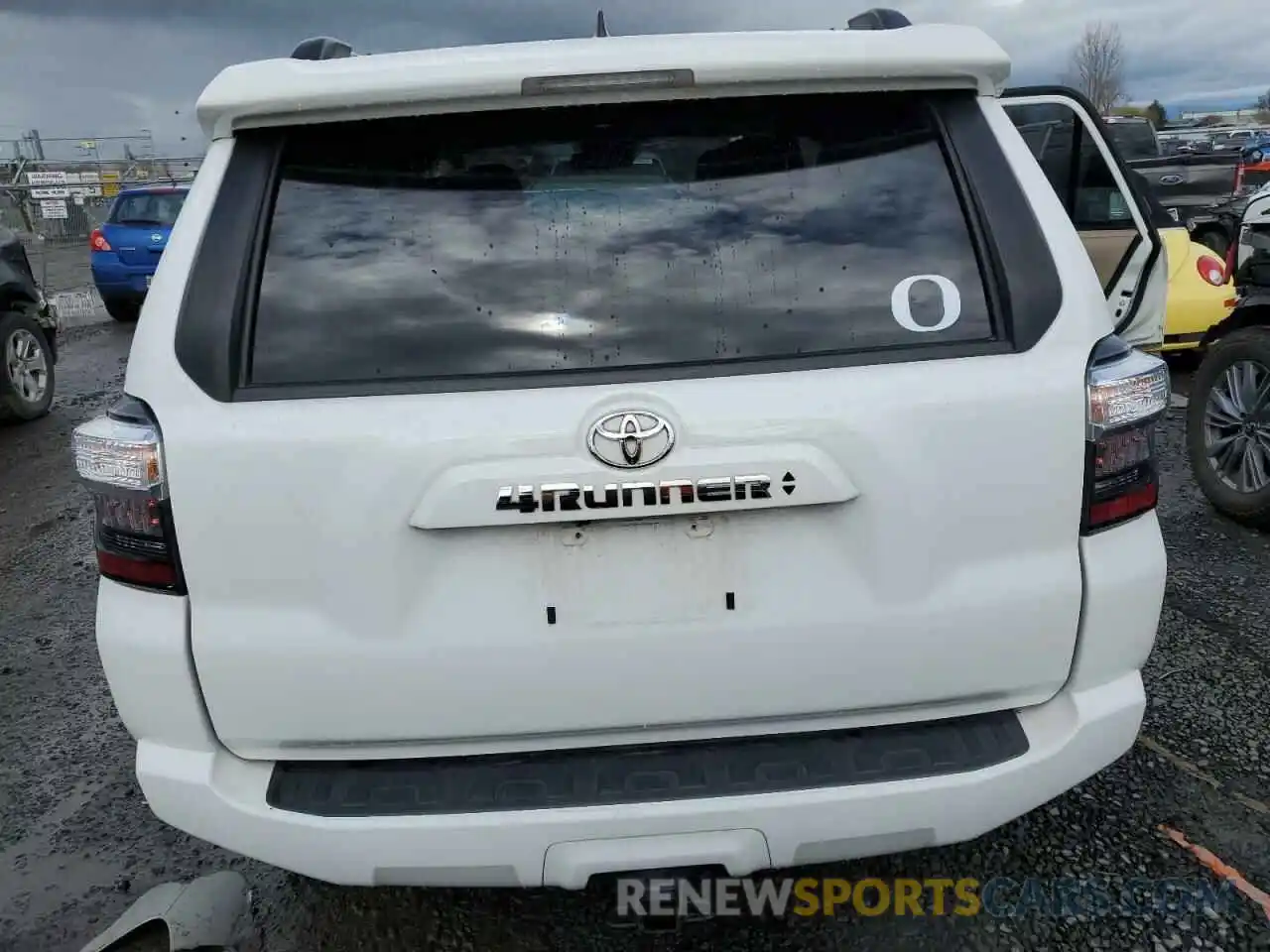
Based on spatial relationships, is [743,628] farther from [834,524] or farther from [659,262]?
[659,262]

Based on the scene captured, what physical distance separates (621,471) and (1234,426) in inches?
166

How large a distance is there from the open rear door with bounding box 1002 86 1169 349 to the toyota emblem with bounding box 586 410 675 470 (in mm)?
2211

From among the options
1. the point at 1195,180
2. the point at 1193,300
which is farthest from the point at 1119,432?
the point at 1195,180

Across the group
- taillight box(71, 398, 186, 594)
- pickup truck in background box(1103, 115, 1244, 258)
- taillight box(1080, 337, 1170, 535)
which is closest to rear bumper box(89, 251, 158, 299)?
pickup truck in background box(1103, 115, 1244, 258)

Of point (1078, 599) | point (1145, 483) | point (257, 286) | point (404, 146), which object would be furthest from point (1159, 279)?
point (257, 286)

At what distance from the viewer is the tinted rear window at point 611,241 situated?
5.92ft

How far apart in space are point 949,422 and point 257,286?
1286mm

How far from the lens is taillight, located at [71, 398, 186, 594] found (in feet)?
5.82

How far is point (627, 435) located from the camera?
1.67 m

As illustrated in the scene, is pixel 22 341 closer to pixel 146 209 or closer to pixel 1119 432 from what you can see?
pixel 146 209

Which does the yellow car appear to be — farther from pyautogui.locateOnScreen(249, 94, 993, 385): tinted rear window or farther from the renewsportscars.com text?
pyautogui.locateOnScreen(249, 94, 993, 385): tinted rear window

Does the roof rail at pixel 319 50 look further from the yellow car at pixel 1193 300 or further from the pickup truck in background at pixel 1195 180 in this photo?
the pickup truck in background at pixel 1195 180

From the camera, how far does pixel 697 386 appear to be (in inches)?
67.8

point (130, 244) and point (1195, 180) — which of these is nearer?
point (1195, 180)
